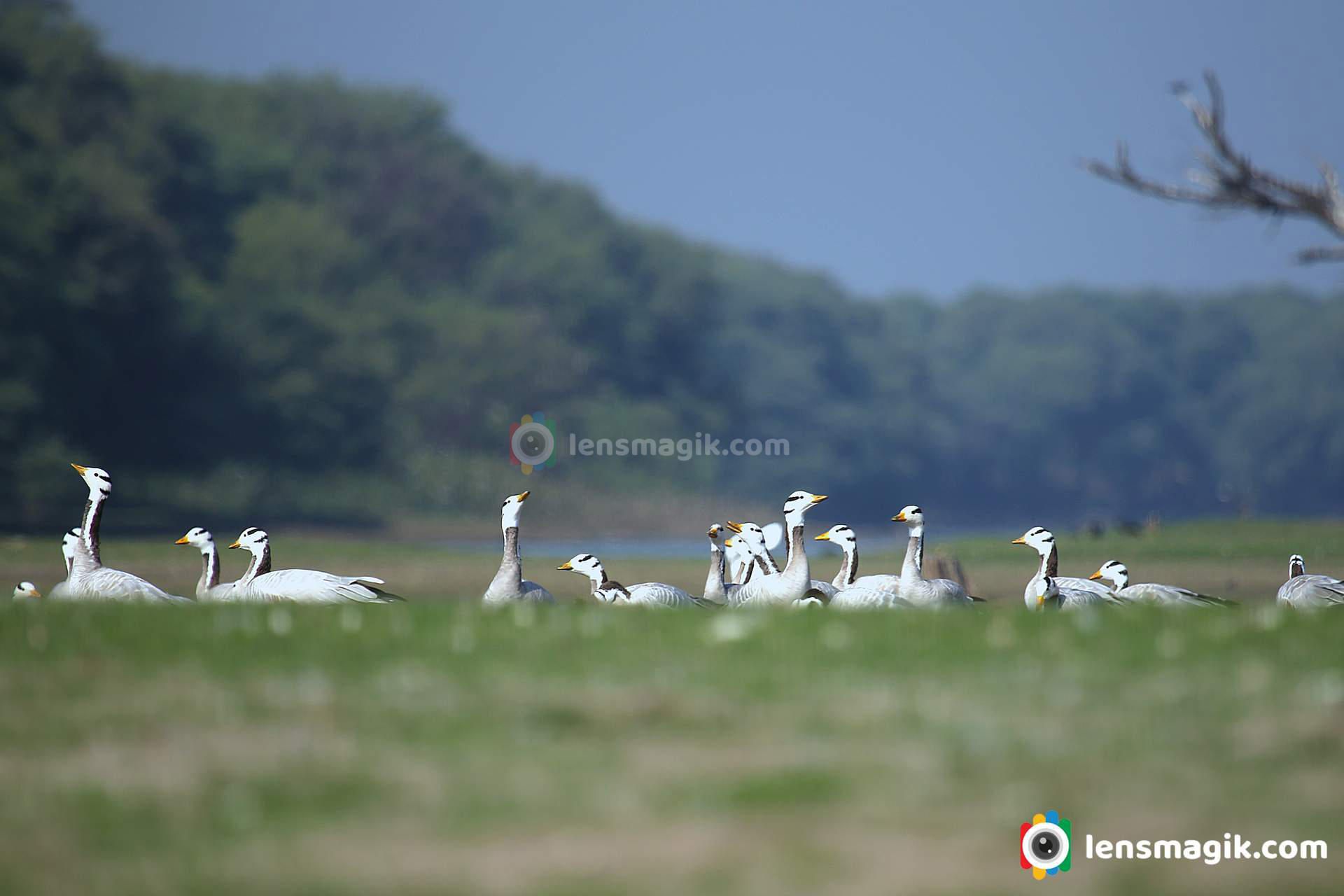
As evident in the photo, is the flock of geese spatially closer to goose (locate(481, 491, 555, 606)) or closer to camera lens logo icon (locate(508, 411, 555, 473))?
goose (locate(481, 491, 555, 606))

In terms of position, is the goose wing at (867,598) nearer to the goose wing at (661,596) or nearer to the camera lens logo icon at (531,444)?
the goose wing at (661,596)

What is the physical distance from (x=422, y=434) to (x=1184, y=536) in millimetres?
50865

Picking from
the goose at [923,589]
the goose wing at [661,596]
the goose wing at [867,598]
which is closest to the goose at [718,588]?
the goose wing at [661,596]

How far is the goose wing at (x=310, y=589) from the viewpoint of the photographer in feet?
56.4

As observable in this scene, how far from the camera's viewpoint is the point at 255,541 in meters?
20.4

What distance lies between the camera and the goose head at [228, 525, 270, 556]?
2016 cm

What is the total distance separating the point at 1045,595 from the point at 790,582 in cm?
306

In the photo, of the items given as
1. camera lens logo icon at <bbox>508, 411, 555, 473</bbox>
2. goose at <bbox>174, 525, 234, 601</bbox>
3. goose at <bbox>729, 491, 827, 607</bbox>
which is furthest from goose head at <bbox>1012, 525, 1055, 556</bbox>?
camera lens logo icon at <bbox>508, 411, 555, 473</bbox>

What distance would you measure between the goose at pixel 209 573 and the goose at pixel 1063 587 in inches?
367

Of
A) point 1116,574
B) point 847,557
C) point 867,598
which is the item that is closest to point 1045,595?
point 867,598

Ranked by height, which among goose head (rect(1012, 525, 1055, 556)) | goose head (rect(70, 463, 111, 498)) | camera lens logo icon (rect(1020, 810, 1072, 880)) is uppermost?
goose head (rect(70, 463, 111, 498))

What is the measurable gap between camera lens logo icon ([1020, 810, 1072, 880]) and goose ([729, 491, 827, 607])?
9.42 m

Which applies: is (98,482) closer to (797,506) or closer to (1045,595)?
(797,506)

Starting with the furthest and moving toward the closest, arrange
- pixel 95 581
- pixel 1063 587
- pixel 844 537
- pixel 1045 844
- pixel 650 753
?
pixel 844 537, pixel 1063 587, pixel 95 581, pixel 650 753, pixel 1045 844
